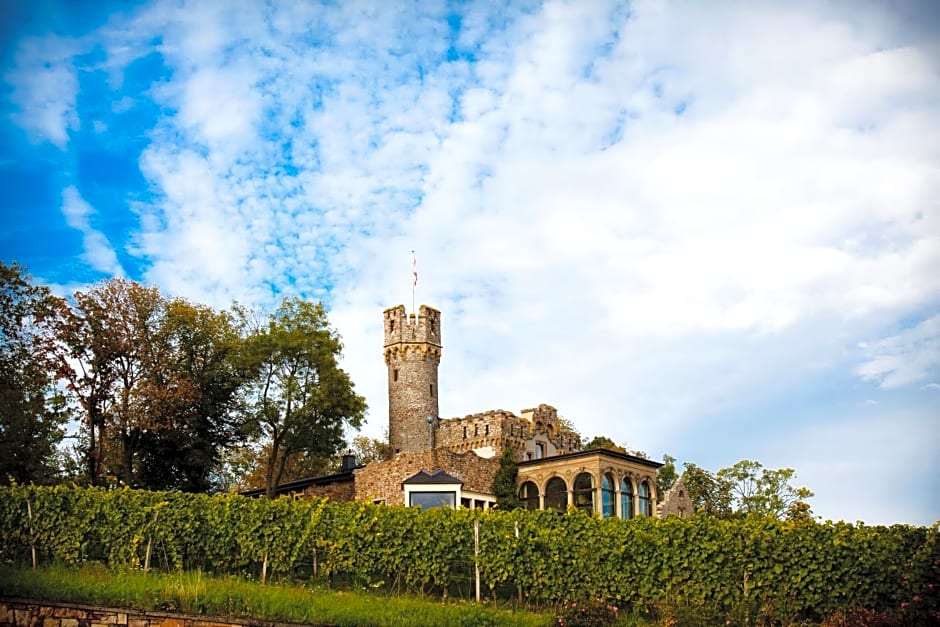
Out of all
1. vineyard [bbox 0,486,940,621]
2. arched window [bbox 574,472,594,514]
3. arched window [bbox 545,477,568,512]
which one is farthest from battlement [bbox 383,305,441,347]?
vineyard [bbox 0,486,940,621]

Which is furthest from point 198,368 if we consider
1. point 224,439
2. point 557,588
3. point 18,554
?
point 557,588

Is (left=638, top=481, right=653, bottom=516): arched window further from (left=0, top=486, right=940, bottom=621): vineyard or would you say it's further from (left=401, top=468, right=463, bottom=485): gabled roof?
(left=0, top=486, right=940, bottom=621): vineyard

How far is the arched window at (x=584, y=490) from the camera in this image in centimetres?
3372

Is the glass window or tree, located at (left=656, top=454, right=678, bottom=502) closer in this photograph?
the glass window

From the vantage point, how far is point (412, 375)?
42.1m

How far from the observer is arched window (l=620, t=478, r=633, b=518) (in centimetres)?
3409

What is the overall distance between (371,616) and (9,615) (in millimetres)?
6488

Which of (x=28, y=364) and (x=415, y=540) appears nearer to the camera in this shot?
(x=415, y=540)

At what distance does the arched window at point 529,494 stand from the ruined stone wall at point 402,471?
7.25ft

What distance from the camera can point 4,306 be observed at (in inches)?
1193

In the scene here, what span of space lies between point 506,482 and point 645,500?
5.45 metres

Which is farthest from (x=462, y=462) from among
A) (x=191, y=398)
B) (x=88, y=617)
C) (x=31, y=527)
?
(x=88, y=617)

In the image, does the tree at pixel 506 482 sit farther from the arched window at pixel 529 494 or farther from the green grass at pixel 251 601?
the green grass at pixel 251 601

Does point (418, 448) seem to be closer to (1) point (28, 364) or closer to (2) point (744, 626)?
(1) point (28, 364)
